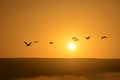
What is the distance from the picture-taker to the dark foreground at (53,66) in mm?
2529

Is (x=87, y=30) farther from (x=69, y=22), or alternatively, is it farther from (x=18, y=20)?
(x=18, y=20)

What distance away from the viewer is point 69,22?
2.58 metres

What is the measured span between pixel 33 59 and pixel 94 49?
1.58 feet

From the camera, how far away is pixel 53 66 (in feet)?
8.37

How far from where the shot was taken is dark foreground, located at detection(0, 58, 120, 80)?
8.30 feet

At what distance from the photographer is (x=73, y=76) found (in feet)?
8.31

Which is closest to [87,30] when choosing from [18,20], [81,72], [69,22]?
[69,22]

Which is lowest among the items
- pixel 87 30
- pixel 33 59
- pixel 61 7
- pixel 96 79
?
pixel 96 79

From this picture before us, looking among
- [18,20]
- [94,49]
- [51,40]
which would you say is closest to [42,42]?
[51,40]

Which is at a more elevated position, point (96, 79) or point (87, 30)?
point (87, 30)

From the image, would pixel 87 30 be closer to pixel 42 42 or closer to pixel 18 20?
pixel 42 42

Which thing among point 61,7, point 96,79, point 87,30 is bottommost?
point 96,79

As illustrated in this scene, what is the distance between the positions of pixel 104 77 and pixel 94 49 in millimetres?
232

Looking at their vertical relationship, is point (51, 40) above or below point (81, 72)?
above
